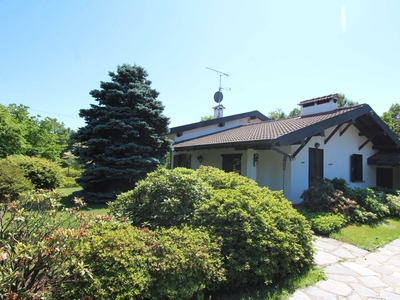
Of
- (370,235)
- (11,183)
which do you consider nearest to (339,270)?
(370,235)

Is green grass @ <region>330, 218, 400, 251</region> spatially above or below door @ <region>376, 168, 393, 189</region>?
below

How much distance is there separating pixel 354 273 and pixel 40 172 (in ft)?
36.9

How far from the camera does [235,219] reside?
3254 millimetres

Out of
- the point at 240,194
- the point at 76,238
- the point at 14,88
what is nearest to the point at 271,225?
the point at 240,194

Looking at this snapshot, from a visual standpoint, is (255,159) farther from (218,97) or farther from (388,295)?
(218,97)

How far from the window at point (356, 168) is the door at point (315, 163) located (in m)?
2.81

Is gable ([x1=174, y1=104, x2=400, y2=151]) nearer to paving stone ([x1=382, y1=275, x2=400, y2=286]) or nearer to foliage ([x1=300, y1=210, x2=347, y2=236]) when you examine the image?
foliage ([x1=300, y1=210, x2=347, y2=236])

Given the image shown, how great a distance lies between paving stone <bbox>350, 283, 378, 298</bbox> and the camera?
298cm

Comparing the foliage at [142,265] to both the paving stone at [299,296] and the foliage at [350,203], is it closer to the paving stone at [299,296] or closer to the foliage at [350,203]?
the paving stone at [299,296]

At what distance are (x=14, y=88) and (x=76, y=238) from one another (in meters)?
18.2

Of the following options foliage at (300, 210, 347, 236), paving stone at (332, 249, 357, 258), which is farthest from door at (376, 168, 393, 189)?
paving stone at (332, 249, 357, 258)

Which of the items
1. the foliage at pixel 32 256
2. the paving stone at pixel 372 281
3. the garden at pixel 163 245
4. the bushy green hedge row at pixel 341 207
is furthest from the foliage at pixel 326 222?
the foliage at pixel 32 256

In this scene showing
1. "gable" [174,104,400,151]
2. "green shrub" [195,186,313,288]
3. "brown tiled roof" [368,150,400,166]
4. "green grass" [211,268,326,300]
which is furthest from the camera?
"brown tiled roof" [368,150,400,166]

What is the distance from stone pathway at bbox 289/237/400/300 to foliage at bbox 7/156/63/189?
34.4 ft
